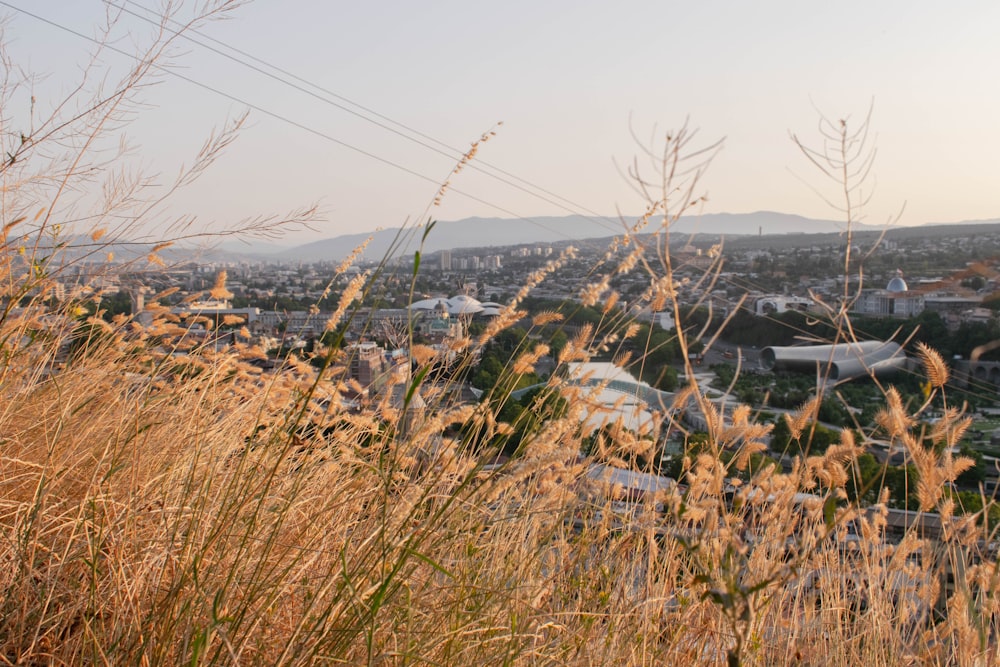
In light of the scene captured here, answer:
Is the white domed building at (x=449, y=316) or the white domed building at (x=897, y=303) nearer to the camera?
the white domed building at (x=449, y=316)

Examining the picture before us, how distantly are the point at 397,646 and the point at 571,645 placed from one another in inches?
15.0

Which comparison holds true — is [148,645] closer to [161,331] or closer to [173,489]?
[173,489]

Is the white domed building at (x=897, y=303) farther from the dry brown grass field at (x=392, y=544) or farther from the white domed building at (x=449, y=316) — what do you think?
the white domed building at (x=449, y=316)

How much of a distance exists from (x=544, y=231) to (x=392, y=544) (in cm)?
389

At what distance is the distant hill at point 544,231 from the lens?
1666mm

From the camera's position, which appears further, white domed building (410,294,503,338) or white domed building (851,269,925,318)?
white domed building (851,269,925,318)

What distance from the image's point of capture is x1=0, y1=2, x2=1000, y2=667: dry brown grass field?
129cm

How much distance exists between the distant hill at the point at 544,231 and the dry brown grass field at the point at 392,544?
244 mm

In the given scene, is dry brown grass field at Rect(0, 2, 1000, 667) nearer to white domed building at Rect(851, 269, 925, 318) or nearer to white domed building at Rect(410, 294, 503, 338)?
white domed building at Rect(410, 294, 503, 338)

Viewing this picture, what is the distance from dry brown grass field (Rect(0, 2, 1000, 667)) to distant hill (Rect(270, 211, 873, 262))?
244mm

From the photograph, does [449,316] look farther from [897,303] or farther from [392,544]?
[897,303]

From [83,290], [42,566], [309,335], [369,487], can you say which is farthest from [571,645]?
[83,290]

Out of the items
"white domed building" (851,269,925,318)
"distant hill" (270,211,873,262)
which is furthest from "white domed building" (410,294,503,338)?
"white domed building" (851,269,925,318)

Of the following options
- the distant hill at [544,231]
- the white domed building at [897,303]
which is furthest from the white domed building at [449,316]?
the white domed building at [897,303]
